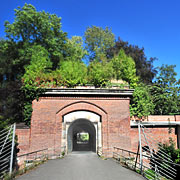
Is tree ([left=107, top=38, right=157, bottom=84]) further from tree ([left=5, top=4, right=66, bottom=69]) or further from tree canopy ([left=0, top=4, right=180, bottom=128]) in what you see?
tree ([left=5, top=4, right=66, bottom=69])

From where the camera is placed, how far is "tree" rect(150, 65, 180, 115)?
814 inches

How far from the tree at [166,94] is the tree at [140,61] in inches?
89.0

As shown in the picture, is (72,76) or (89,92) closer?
(89,92)

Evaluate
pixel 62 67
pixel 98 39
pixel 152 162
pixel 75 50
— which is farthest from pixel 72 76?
pixel 98 39

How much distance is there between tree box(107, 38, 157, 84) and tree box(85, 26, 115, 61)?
223 cm

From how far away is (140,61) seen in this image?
2636 centimetres

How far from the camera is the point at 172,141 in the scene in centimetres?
1333

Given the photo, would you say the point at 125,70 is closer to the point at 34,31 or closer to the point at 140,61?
the point at 140,61

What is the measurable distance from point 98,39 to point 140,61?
29.7ft

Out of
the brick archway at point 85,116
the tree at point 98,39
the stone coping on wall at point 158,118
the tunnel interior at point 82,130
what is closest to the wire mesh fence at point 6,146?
the brick archway at point 85,116

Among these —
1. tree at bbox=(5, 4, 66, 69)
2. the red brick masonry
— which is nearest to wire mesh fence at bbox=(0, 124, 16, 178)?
the red brick masonry

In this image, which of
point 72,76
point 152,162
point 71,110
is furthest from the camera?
point 72,76

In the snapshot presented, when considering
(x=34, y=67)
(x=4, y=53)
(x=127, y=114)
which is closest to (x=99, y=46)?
(x=4, y=53)

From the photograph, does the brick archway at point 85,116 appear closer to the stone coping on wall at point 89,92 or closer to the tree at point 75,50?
the stone coping on wall at point 89,92
